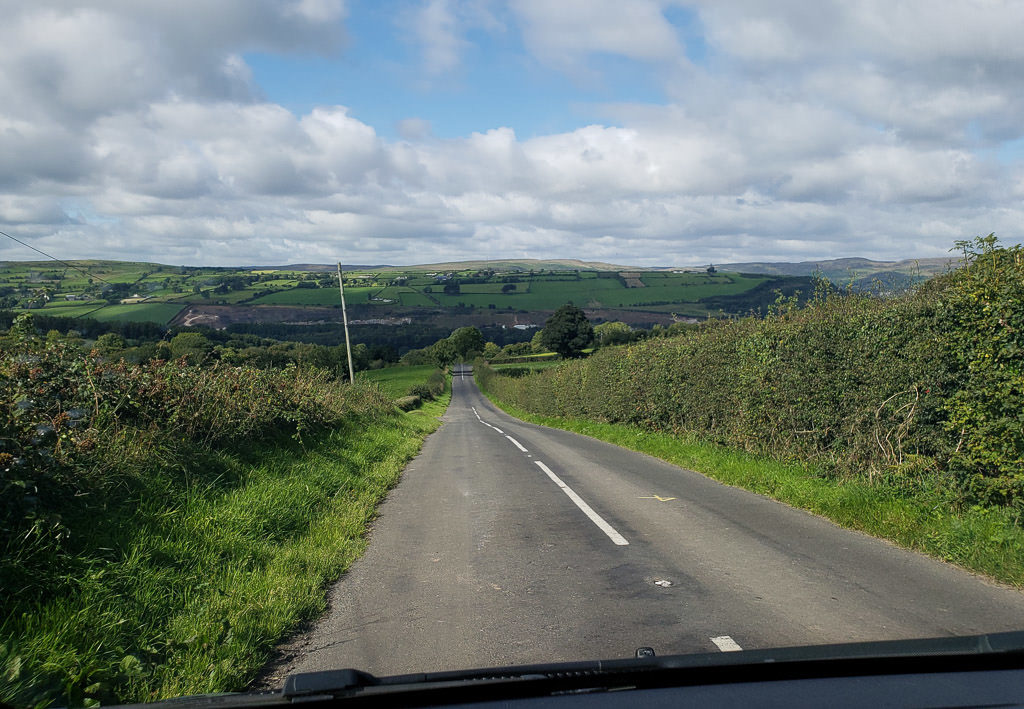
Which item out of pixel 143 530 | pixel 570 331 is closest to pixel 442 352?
pixel 570 331

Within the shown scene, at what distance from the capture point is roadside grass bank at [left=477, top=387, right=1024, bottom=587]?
5.70 m

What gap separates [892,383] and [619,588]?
5135 millimetres

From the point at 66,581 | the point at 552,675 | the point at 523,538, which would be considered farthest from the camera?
the point at 523,538

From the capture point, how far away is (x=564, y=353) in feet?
277

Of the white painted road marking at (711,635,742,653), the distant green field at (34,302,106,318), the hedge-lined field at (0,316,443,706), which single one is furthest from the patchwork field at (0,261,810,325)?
the white painted road marking at (711,635,742,653)

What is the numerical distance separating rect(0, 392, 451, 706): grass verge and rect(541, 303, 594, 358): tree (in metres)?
74.4

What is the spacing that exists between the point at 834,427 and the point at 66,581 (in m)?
9.64

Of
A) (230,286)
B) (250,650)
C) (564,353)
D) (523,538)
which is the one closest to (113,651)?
(250,650)

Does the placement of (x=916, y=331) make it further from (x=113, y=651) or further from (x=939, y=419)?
(x=113, y=651)

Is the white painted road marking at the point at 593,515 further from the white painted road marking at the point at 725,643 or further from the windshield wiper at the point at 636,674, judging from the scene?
the windshield wiper at the point at 636,674

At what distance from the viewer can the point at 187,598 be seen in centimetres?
503

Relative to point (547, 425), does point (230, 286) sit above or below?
above

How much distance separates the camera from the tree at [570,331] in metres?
82.4

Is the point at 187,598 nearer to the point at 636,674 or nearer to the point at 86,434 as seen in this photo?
the point at 86,434
